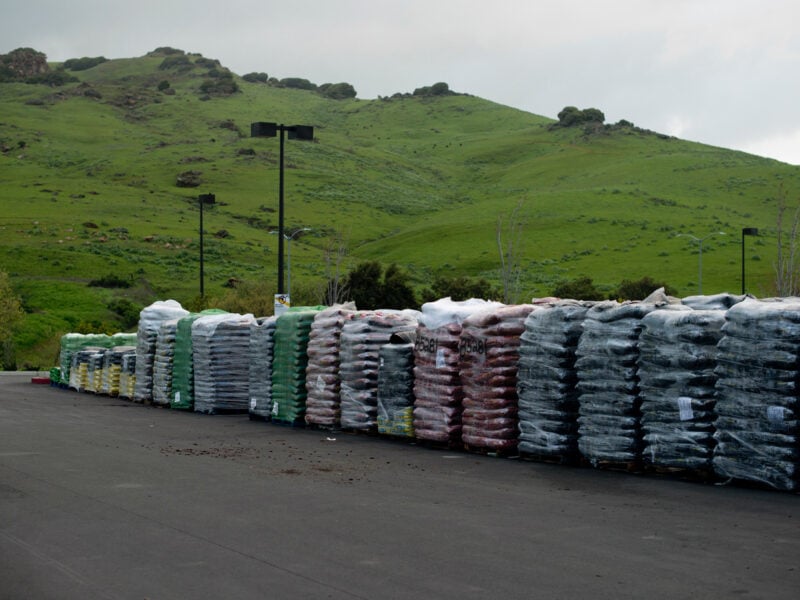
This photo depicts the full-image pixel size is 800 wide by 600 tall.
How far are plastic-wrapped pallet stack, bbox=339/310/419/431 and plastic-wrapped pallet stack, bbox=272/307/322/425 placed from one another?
66.0 inches

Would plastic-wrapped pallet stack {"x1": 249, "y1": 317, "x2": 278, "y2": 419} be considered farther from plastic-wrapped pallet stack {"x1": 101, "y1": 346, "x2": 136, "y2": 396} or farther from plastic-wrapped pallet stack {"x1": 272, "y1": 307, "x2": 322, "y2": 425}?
plastic-wrapped pallet stack {"x1": 101, "y1": 346, "x2": 136, "y2": 396}

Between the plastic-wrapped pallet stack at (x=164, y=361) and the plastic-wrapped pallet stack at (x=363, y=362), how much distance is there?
356 inches

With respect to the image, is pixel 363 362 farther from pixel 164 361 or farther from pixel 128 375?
pixel 128 375

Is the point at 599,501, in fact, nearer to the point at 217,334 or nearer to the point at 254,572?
the point at 254,572

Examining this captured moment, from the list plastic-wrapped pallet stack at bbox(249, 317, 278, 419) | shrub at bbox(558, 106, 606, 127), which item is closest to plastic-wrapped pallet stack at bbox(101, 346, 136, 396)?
plastic-wrapped pallet stack at bbox(249, 317, 278, 419)

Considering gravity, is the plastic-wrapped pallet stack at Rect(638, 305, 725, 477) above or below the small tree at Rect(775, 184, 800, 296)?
below

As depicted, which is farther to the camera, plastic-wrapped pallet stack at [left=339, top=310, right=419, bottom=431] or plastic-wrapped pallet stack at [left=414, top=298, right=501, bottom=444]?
plastic-wrapped pallet stack at [left=339, top=310, right=419, bottom=431]

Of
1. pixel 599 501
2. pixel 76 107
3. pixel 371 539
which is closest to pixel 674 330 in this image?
pixel 599 501

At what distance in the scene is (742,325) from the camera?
12383mm

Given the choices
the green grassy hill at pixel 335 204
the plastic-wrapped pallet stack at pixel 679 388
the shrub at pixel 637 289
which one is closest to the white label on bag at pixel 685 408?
the plastic-wrapped pallet stack at pixel 679 388

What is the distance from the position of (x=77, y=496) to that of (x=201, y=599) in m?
5.06

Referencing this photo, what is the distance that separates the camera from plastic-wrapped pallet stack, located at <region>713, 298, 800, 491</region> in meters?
11.8

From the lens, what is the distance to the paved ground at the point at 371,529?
737 cm

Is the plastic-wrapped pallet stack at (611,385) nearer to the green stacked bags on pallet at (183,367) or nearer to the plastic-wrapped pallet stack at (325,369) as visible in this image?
the plastic-wrapped pallet stack at (325,369)
